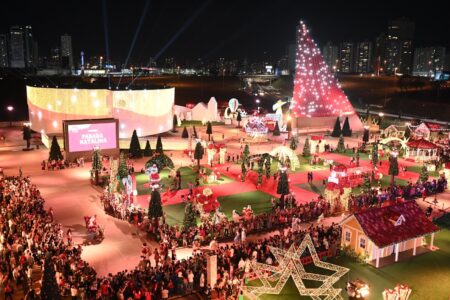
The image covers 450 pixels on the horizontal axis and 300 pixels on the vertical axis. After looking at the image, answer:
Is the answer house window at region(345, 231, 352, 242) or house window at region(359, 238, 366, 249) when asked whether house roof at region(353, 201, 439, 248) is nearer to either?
house window at region(359, 238, 366, 249)

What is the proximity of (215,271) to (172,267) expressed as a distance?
1.66m

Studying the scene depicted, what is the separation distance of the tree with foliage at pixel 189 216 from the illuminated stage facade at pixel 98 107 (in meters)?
27.3

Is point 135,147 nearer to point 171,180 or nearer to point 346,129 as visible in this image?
point 171,180

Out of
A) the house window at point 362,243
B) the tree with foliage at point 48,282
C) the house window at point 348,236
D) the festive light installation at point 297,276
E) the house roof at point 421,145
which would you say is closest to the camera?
the tree with foliage at point 48,282

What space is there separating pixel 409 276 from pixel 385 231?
2167mm

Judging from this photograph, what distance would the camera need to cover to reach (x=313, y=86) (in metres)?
52.3

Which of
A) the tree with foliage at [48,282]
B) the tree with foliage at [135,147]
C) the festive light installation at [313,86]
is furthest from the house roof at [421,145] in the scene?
the tree with foliage at [48,282]

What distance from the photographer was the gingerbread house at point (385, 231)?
18984 mm

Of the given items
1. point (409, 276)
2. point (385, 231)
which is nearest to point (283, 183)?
point (385, 231)

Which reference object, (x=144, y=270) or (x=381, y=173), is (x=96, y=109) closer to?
(x=381, y=173)

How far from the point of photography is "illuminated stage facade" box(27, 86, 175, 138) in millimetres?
44875

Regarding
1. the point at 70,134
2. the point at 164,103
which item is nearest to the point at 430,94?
the point at 164,103

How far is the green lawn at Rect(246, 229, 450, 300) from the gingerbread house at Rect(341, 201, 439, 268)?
0.60 metres

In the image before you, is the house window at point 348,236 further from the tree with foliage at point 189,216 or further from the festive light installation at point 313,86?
the festive light installation at point 313,86
